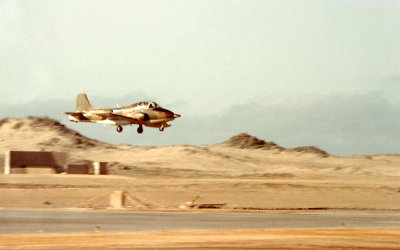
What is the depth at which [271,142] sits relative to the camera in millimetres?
192000

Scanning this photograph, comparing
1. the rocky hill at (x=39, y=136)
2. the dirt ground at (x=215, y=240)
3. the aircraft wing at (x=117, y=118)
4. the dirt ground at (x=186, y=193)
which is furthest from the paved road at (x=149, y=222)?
the rocky hill at (x=39, y=136)

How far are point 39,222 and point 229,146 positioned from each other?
489ft

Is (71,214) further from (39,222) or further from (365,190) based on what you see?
(365,190)

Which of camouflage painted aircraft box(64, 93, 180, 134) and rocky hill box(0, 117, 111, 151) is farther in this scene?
rocky hill box(0, 117, 111, 151)

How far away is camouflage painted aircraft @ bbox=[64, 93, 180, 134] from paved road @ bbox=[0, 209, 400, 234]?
1622 centimetres

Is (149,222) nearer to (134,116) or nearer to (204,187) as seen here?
(134,116)

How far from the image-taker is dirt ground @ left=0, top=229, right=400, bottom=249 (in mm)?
28969

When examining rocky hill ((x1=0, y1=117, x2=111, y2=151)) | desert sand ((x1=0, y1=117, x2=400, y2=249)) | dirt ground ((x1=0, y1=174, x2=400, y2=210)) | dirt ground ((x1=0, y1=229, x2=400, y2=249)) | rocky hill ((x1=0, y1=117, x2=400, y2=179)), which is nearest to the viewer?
dirt ground ((x1=0, y1=229, x2=400, y2=249))

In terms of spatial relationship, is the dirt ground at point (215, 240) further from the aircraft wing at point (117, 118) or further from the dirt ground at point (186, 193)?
the aircraft wing at point (117, 118)

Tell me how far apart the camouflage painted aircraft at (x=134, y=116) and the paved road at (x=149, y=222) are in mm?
16215

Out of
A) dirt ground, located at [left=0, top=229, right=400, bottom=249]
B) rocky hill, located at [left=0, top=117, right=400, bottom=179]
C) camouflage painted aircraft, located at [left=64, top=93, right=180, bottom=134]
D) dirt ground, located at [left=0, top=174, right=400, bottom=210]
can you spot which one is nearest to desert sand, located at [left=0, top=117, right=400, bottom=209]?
dirt ground, located at [left=0, top=174, right=400, bottom=210]

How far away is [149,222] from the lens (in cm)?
4266

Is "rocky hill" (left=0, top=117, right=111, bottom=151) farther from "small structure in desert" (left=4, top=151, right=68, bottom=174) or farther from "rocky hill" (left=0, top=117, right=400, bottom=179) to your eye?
"small structure in desert" (left=4, top=151, right=68, bottom=174)

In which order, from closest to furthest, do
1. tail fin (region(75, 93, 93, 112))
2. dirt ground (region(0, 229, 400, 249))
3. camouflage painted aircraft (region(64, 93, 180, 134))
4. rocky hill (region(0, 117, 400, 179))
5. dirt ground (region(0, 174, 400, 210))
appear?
dirt ground (region(0, 229, 400, 249)) < camouflage painted aircraft (region(64, 93, 180, 134)) < dirt ground (region(0, 174, 400, 210)) < tail fin (region(75, 93, 93, 112)) < rocky hill (region(0, 117, 400, 179))
